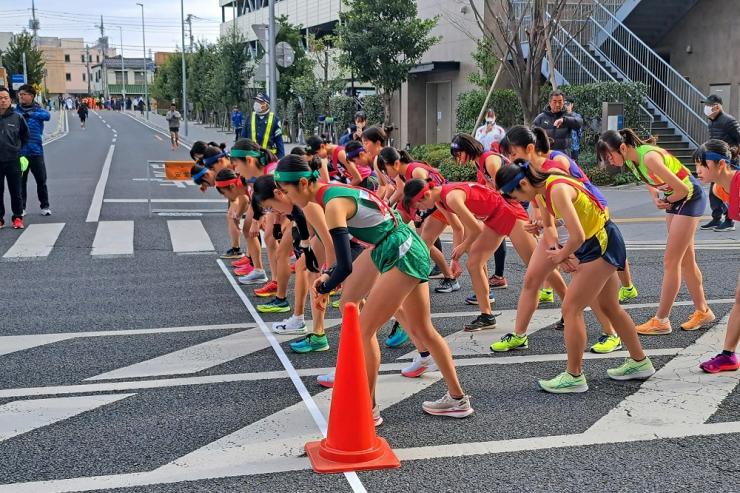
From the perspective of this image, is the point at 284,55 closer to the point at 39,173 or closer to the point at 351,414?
the point at 39,173

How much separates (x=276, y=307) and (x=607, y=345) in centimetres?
334

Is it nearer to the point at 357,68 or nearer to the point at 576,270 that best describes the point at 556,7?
the point at 357,68

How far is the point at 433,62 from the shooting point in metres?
29.7

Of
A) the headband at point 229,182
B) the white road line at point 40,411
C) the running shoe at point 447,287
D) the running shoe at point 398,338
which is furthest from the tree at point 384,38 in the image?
the white road line at point 40,411

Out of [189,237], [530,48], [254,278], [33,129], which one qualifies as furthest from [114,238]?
[530,48]

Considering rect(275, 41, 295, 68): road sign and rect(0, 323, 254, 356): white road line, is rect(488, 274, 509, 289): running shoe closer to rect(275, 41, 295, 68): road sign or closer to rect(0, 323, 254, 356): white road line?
rect(0, 323, 254, 356): white road line

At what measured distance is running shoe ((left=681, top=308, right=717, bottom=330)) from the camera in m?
7.57

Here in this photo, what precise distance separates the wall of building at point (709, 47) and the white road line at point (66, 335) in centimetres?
1858

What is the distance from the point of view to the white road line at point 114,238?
468 inches

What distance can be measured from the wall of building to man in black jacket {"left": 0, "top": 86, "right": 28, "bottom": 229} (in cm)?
1774

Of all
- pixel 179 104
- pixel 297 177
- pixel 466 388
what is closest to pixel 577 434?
pixel 466 388

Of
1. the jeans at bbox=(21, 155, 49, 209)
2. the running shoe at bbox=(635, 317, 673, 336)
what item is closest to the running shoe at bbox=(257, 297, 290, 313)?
the running shoe at bbox=(635, 317, 673, 336)

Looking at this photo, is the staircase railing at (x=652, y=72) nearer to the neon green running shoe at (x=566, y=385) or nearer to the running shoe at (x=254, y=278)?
the running shoe at (x=254, y=278)

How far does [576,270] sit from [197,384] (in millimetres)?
2890
